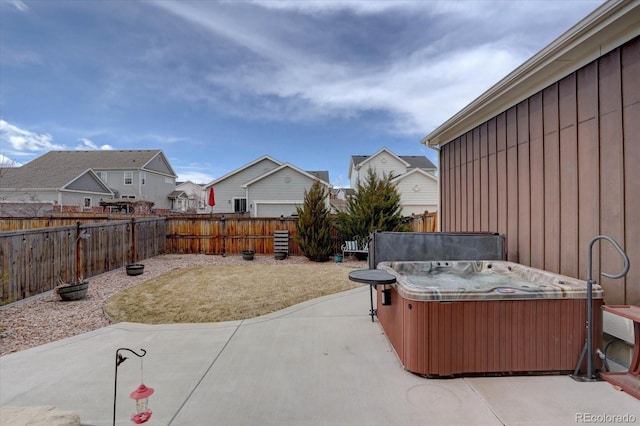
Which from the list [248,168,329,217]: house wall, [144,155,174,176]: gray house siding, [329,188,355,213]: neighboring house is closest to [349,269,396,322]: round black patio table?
[329,188,355,213]: neighboring house

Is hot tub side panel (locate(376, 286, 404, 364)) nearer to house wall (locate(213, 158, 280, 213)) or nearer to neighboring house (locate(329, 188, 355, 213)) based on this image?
neighboring house (locate(329, 188, 355, 213))

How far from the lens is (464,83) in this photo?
30.8 feet

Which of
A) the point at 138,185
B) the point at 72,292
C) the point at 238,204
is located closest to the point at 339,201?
the point at 238,204

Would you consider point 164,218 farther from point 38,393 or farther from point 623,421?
point 623,421

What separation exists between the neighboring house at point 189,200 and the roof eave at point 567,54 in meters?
26.2

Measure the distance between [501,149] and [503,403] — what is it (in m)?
3.70

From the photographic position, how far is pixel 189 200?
118 feet

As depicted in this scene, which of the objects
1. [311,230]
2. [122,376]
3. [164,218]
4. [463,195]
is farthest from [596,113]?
[164,218]

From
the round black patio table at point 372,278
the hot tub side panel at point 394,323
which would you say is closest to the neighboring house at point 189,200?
the hot tub side panel at point 394,323

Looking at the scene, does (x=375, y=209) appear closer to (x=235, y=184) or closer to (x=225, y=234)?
(x=225, y=234)

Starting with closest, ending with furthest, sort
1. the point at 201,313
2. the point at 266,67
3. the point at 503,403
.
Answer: the point at 503,403
the point at 201,313
the point at 266,67

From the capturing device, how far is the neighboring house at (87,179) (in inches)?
845

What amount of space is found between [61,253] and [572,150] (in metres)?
8.57

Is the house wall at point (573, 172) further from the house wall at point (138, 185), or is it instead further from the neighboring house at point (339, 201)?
the house wall at point (138, 185)
